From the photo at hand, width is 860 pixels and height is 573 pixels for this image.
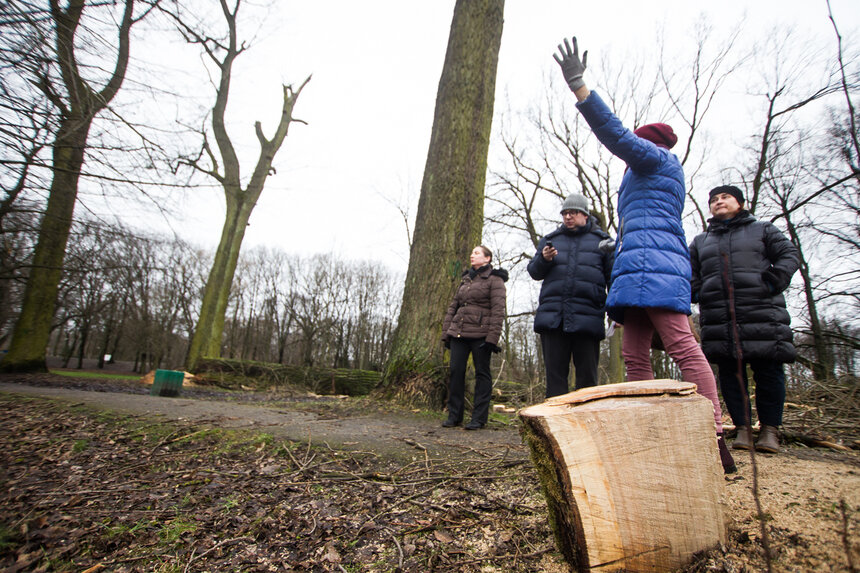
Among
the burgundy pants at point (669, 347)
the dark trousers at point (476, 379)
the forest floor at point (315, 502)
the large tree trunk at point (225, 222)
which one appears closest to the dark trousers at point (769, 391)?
→ the forest floor at point (315, 502)

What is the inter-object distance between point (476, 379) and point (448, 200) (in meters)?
2.27

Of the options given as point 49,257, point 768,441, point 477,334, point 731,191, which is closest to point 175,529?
point 477,334

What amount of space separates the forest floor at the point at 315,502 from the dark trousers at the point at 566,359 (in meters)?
0.58

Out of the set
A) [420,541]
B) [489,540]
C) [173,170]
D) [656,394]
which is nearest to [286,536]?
[420,541]

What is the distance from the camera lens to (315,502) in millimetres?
2256

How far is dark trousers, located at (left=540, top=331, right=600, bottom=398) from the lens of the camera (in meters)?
3.24

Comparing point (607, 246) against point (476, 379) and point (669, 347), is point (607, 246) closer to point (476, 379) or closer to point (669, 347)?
point (669, 347)

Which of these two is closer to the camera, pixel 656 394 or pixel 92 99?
pixel 656 394

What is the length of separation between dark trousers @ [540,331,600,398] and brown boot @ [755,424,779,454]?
1.02m

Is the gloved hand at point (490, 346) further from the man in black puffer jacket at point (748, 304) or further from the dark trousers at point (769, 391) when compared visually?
the dark trousers at point (769, 391)

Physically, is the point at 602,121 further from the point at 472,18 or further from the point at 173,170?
the point at 472,18

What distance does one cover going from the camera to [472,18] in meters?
5.83

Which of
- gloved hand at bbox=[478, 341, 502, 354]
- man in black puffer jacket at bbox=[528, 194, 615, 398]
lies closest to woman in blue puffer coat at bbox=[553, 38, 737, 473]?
man in black puffer jacket at bbox=[528, 194, 615, 398]

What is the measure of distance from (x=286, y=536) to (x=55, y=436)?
2502 millimetres
